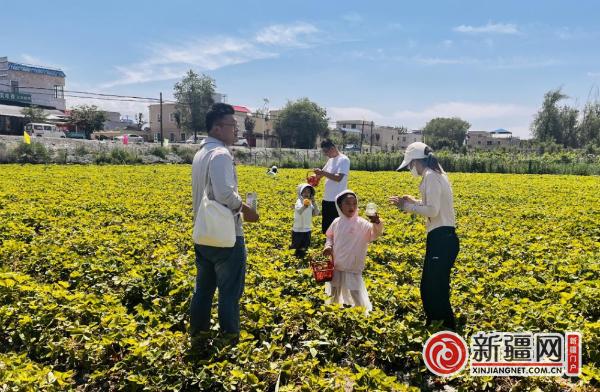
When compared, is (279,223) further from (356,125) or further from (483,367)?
(356,125)

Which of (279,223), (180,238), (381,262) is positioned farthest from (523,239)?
(180,238)

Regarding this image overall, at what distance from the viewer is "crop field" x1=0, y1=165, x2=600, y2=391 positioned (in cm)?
340

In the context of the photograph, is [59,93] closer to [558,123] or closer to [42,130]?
[42,130]

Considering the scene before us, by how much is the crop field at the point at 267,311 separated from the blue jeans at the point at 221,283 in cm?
20

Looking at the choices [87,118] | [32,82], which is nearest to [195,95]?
[87,118]

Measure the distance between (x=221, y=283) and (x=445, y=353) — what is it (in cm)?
200

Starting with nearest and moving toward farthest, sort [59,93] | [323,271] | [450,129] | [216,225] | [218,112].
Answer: [216,225] < [218,112] < [323,271] < [59,93] < [450,129]

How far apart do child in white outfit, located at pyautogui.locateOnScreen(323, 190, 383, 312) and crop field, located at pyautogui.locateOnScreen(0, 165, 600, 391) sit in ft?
0.96

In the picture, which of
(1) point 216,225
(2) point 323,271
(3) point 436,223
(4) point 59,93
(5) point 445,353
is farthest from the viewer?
(4) point 59,93

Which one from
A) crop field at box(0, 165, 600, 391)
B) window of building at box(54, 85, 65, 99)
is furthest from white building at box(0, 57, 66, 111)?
crop field at box(0, 165, 600, 391)

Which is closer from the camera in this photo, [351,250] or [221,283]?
[221,283]

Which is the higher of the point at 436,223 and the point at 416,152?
the point at 416,152

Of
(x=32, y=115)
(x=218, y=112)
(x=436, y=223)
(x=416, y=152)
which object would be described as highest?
(x=32, y=115)

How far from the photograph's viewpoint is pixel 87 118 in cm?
5256
